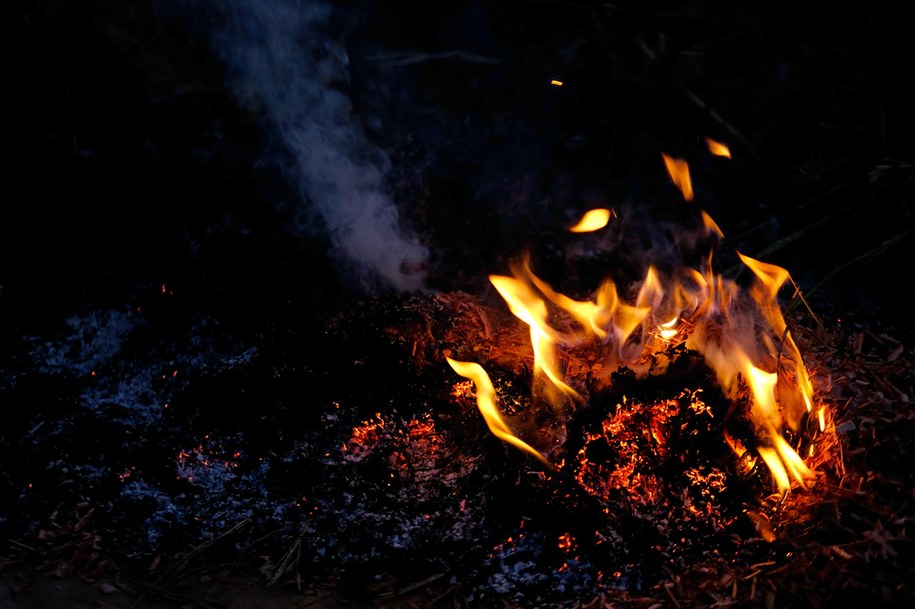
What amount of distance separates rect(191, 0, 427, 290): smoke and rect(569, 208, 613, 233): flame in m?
0.89

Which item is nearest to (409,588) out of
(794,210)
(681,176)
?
(681,176)

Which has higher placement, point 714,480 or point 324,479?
point 324,479

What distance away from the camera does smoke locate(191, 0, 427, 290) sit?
3.66 metres

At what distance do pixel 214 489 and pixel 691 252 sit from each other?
8.82 ft

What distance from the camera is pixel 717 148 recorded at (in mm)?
4051

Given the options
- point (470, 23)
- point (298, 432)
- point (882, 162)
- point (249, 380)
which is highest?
point (470, 23)

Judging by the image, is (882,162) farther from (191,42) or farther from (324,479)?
(191,42)

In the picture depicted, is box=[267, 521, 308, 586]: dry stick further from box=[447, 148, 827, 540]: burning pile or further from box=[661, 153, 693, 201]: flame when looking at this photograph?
box=[661, 153, 693, 201]: flame

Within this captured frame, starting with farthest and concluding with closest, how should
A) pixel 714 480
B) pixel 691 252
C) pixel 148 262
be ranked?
pixel 691 252, pixel 148 262, pixel 714 480

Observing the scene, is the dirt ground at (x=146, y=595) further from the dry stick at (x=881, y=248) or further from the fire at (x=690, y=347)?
the dry stick at (x=881, y=248)

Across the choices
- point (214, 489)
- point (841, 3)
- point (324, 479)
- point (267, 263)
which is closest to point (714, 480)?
point (324, 479)

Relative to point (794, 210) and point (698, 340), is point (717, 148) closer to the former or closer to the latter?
point (794, 210)

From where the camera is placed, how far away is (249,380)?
2838 mm

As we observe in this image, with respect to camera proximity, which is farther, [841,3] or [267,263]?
[841,3]
